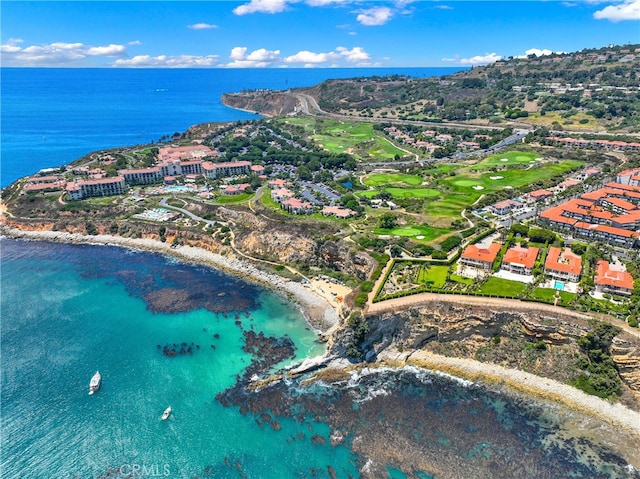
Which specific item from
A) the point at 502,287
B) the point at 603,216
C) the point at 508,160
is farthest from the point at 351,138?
the point at 502,287

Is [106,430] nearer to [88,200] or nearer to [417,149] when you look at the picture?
[88,200]

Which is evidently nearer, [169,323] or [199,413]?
[199,413]

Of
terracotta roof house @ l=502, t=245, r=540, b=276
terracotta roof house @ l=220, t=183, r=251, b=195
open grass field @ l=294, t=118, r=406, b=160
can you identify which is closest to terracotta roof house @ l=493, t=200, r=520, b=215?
terracotta roof house @ l=502, t=245, r=540, b=276

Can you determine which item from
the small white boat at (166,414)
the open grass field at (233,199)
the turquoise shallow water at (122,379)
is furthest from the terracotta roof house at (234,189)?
the small white boat at (166,414)

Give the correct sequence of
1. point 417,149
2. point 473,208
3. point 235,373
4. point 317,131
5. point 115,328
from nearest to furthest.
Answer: point 235,373
point 115,328
point 473,208
point 417,149
point 317,131

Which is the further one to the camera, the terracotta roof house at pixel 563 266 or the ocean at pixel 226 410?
the terracotta roof house at pixel 563 266

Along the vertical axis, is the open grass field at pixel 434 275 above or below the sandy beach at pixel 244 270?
above

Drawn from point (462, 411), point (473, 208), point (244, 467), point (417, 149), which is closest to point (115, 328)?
point (244, 467)

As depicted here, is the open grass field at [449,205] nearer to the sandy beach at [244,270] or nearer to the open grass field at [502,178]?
the open grass field at [502,178]
